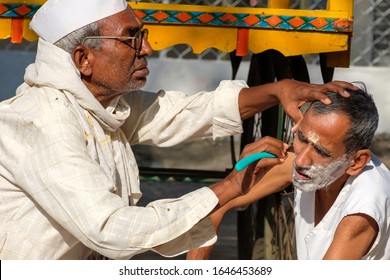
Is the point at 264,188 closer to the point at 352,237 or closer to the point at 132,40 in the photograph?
the point at 352,237

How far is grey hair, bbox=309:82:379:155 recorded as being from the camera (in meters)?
4.29

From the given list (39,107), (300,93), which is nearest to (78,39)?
(39,107)

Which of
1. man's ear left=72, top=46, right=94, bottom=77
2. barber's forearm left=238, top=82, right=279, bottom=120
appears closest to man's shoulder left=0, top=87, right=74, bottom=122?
man's ear left=72, top=46, right=94, bottom=77

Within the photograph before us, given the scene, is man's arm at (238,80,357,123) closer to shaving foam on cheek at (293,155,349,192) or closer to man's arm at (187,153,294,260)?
shaving foam on cheek at (293,155,349,192)

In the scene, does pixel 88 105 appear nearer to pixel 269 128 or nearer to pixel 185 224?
pixel 185 224

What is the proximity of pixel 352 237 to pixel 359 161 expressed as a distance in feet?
0.97

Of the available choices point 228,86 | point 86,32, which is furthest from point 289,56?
point 86,32

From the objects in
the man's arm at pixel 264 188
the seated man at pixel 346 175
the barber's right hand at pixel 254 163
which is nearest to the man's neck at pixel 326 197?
the seated man at pixel 346 175

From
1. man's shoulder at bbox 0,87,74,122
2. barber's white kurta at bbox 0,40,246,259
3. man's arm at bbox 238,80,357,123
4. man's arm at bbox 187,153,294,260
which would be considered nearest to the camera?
barber's white kurta at bbox 0,40,246,259

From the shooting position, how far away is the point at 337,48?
5273 mm

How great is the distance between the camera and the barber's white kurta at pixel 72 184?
13.4 feet

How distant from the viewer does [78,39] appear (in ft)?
14.4

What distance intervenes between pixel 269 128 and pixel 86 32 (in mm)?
1903

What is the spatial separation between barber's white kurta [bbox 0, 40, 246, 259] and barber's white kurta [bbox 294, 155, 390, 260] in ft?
1.29
